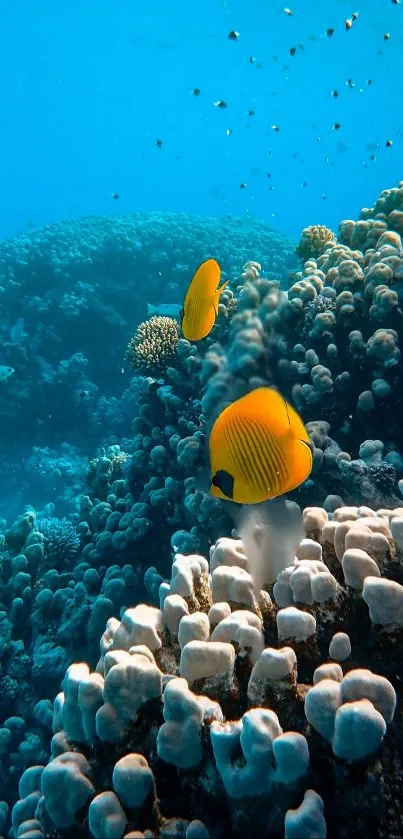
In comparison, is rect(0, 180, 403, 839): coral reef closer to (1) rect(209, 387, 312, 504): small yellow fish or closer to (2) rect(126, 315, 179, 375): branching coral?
(2) rect(126, 315, 179, 375): branching coral

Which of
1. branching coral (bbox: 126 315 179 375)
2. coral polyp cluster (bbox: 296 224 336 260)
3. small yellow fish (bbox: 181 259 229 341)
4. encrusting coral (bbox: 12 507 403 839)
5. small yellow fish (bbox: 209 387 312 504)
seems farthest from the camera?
coral polyp cluster (bbox: 296 224 336 260)

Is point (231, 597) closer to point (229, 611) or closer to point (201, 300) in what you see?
point (229, 611)

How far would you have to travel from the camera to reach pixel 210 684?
1.67 metres

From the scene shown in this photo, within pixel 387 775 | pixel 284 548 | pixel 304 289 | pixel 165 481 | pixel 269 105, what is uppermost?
pixel 269 105

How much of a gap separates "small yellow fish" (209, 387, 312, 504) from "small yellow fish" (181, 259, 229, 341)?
5.52 ft

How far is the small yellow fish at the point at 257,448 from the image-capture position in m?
1.55

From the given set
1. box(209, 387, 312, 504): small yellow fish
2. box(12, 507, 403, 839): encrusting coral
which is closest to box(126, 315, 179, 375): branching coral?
box(12, 507, 403, 839): encrusting coral

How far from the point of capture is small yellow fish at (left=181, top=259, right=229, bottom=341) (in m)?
3.12

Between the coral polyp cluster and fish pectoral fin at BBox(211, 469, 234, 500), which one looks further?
the coral polyp cluster

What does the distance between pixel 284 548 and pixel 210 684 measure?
0.59 meters

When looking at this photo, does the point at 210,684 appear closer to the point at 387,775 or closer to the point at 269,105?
the point at 387,775

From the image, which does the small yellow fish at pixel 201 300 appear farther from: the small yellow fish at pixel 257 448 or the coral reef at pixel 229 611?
the small yellow fish at pixel 257 448

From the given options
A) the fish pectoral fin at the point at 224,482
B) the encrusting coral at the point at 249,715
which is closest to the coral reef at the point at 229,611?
the encrusting coral at the point at 249,715

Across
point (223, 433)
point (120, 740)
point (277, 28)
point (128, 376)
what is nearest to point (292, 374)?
point (223, 433)
